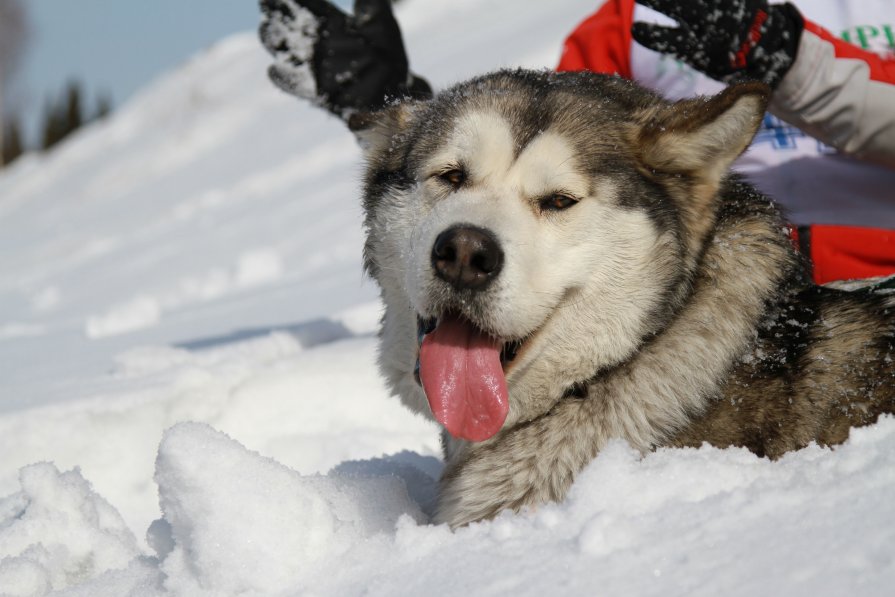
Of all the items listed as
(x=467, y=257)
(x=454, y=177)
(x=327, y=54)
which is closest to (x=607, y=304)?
(x=467, y=257)

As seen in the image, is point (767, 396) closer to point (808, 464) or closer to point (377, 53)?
point (808, 464)

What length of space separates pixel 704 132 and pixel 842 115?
0.83 meters

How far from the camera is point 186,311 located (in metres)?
5.87

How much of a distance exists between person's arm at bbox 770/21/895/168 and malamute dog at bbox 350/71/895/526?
0.60 metres

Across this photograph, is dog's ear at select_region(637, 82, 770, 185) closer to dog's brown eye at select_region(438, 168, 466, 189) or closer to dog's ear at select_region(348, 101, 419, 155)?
dog's brown eye at select_region(438, 168, 466, 189)

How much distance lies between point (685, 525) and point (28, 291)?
8.10 metres

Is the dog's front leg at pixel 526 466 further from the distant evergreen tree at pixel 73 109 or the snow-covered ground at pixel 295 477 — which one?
the distant evergreen tree at pixel 73 109

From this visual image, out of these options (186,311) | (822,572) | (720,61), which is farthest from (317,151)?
(822,572)

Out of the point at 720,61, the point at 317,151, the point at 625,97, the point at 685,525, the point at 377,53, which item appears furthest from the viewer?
the point at 317,151

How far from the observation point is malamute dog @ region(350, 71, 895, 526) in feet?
5.90

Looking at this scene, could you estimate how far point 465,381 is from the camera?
6.21 ft

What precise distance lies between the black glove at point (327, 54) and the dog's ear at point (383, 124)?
3.47 ft

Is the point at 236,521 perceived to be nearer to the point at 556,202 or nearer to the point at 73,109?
the point at 556,202

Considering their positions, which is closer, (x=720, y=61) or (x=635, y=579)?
(x=635, y=579)
